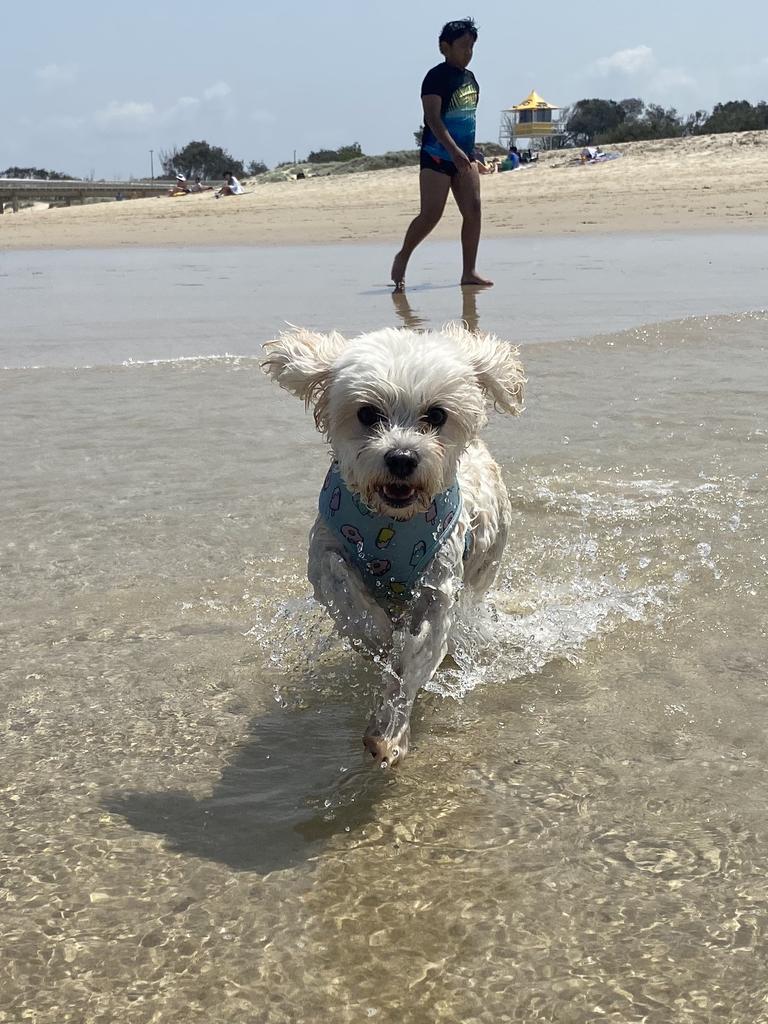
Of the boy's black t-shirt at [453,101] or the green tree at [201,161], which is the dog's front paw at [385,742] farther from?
the green tree at [201,161]

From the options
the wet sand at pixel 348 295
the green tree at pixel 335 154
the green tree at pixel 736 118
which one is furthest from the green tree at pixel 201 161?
the wet sand at pixel 348 295

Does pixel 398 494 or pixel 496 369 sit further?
pixel 496 369

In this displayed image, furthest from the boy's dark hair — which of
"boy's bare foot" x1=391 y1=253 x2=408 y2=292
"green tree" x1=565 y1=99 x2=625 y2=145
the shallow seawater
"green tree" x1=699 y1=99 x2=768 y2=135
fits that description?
"green tree" x1=565 y1=99 x2=625 y2=145

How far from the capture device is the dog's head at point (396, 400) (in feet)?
10.9

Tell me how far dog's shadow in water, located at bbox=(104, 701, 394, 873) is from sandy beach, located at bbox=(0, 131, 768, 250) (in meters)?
18.5

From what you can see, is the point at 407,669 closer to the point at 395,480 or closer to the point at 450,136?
the point at 395,480

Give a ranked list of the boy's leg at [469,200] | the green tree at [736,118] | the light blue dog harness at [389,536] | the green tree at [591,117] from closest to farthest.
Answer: the light blue dog harness at [389,536], the boy's leg at [469,200], the green tree at [736,118], the green tree at [591,117]

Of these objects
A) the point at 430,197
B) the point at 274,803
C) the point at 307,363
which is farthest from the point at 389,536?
the point at 430,197

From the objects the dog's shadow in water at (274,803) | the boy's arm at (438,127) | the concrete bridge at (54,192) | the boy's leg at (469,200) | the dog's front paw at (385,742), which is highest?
the concrete bridge at (54,192)

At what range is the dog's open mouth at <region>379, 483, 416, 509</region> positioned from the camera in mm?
3332

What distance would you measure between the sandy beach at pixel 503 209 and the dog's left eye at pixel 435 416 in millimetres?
18142

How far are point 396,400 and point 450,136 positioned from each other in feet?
28.9

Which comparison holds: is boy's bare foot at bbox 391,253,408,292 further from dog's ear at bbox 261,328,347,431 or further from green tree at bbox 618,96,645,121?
green tree at bbox 618,96,645,121

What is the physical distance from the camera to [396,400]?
A: 3387mm
